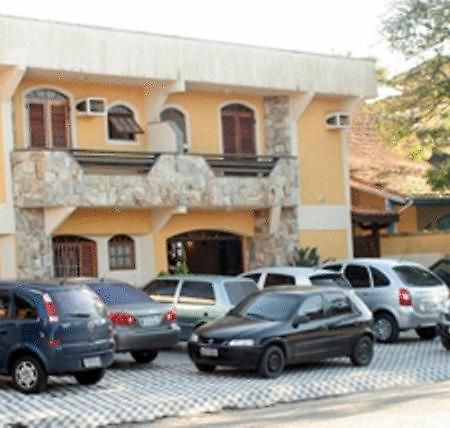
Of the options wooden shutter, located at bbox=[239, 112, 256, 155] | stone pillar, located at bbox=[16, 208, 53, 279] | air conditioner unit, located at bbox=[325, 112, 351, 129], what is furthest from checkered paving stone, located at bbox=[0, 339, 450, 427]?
air conditioner unit, located at bbox=[325, 112, 351, 129]

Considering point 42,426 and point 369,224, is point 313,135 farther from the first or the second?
point 42,426

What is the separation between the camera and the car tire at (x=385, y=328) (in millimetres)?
25312

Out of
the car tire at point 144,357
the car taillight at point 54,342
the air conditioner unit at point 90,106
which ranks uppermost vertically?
the air conditioner unit at point 90,106

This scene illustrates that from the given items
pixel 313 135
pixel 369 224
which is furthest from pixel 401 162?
pixel 313 135

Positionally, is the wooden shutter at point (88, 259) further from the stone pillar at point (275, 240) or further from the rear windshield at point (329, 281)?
the rear windshield at point (329, 281)

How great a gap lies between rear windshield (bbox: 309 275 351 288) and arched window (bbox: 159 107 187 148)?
7273 millimetres

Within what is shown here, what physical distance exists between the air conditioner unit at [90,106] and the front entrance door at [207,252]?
4.41 meters

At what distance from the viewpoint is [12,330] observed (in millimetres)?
17344

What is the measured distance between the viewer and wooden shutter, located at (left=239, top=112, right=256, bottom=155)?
32594 mm

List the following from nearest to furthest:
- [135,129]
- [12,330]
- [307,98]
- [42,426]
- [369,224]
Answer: [42,426]
[12,330]
[135,129]
[307,98]
[369,224]

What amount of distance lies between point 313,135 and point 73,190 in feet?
29.8

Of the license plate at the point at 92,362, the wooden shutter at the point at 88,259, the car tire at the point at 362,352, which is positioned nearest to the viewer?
the license plate at the point at 92,362

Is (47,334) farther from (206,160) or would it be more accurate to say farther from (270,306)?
(206,160)

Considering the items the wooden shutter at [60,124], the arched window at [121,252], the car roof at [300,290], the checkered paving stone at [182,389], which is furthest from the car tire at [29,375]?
the arched window at [121,252]
